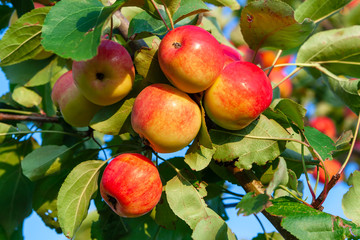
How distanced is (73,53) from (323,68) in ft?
2.62

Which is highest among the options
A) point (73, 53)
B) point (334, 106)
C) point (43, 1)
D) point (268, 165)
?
point (73, 53)

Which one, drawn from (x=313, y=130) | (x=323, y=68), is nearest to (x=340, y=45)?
(x=323, y=68)

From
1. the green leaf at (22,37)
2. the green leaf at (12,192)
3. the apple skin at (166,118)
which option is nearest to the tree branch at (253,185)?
the apple skin at (166,118)

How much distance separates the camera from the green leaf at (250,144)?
0.93 m

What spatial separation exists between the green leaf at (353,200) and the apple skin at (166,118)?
454 millimetres

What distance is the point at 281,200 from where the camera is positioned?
901 millimetres

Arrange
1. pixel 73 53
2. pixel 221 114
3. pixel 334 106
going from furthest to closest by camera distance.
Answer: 1. pixel 334 106
2. pixel 221 114
3. pixel 73 53

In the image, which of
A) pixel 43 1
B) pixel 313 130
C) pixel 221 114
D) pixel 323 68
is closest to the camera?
pixel 221 114

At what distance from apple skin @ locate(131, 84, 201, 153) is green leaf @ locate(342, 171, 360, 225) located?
45 cm

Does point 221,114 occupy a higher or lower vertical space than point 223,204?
higher

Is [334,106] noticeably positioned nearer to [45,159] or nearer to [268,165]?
[268,165]

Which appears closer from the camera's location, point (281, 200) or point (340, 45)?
point (281, 200)

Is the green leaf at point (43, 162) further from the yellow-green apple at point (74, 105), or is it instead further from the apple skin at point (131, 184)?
the apple skin at point (131, 184)

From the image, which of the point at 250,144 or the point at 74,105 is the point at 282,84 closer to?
the point at 250,144
